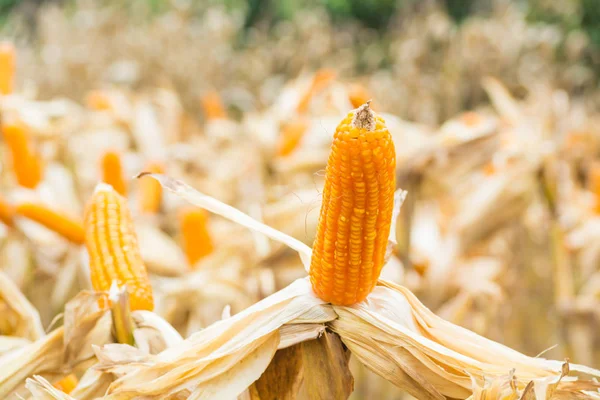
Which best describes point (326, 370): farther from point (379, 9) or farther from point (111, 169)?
point (379, 9)

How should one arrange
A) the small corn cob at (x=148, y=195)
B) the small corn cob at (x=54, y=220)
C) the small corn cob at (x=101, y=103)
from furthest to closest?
the small corn cob at (x=101, y=103)
the small corn cob at (x=148, y=195)
the small corn cob at (x=54, y=220)

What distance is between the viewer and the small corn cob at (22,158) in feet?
8.17

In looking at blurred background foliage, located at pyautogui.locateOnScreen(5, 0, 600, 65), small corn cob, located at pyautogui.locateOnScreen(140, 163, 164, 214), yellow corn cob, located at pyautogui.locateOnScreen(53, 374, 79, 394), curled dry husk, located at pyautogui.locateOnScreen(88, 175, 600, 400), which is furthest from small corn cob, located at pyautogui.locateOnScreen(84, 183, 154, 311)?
blurred background foliage, located at pyautogui.locateOnScreen(5, 0, 600, 65)

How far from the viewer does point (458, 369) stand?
35.4 inches

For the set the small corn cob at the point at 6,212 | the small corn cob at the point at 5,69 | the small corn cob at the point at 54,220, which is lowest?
the small corn cob at the point at 54,220

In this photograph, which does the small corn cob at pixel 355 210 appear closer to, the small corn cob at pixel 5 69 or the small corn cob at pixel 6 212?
the small corn cob at pixel 6 212

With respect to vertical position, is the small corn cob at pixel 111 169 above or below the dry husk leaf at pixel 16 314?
above

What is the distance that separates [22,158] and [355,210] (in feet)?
7.13

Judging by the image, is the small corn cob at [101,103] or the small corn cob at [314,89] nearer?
the small corn cob at [314,89]

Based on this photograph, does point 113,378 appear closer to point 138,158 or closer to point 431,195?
point 431,195

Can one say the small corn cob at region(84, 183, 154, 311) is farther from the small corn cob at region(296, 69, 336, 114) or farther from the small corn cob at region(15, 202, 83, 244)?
the small corn cob at region(296, 69, 336, 114)

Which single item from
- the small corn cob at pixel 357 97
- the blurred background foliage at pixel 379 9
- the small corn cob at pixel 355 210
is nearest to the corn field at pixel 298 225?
the small corn cob at pixel 355 210

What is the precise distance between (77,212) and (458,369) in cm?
244

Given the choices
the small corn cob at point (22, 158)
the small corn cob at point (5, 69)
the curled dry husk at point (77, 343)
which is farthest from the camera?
the small corn cob at point (5, 69)
